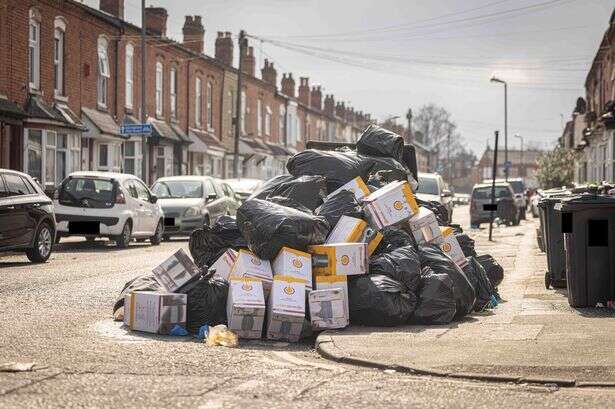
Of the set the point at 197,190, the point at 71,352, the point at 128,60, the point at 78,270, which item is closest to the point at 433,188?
the point at 197,190

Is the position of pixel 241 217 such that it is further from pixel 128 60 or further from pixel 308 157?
pixel 128 60

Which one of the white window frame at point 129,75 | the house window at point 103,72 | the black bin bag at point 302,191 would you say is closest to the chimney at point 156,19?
the white window frame at point 129,75

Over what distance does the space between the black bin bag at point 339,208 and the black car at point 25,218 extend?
267 inches

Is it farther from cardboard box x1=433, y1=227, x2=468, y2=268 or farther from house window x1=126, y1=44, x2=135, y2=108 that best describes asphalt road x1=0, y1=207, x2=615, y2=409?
house window x1=126, y1=44, x2=135, y2=108

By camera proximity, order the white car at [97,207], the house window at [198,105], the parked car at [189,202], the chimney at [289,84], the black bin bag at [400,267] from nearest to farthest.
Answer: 1. the black bin bag at [400,267]
2. the white car at [97,207]
3. the parked car at [189,202]
4. the house window at [198,105]
5. the chimney at [289,84]

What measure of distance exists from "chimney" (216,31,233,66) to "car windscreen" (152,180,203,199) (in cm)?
2519

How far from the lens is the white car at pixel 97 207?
841 inches

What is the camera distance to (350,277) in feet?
32.3

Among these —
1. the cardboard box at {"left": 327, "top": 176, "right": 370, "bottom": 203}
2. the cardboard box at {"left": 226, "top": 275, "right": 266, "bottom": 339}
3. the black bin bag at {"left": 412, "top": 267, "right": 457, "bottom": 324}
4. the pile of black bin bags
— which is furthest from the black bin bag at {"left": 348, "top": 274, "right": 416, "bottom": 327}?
the cardboard box at {"left": 327, "top": 176, "right": 370, "bottom": 203}

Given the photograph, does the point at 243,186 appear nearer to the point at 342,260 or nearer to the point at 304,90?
the point at 342,260

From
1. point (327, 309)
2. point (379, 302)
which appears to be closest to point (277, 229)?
point (327, 309)

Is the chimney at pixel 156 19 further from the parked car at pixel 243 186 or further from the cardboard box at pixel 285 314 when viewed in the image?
the cardboard box at pixel 285 314

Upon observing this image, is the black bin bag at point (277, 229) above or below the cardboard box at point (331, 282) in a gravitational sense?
above

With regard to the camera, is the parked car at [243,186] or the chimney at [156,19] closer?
the parked car at [243,186]
